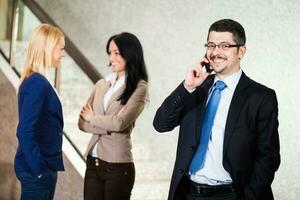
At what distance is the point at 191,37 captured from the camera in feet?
14.8

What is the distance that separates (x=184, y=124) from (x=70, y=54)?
121 inches

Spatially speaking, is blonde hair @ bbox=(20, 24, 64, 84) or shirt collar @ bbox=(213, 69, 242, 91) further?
blonde hair @ bbox=(20, 24, 64, 84)

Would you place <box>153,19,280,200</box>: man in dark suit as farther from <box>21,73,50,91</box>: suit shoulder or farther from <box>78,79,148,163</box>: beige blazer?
Result: <box>78,79,148,163</box>: beige blazer

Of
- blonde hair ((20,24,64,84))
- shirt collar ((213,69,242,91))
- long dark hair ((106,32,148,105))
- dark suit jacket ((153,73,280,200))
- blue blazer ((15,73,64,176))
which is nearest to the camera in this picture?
dark suit jacket ((153,73,280,200))

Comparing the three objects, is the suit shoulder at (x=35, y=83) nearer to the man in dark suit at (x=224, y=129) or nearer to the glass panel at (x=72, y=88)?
the man in dark suit at (x=224, y=129)

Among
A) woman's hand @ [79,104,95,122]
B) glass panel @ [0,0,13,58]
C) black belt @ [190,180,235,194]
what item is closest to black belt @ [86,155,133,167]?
woman's hand @ [79,104,95,122]

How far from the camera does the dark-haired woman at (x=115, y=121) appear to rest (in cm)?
305

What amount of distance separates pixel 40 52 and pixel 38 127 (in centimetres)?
42

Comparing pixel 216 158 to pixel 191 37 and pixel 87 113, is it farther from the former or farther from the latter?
pixel 191 37

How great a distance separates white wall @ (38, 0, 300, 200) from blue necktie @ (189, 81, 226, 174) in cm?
145

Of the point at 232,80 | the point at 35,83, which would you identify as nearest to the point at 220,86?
the point at 232,80

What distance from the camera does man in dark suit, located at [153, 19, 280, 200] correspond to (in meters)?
2.07

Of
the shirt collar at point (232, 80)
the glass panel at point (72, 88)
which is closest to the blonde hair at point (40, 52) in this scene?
the shirt collar at point (232, 80)

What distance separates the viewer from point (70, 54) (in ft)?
16.6
